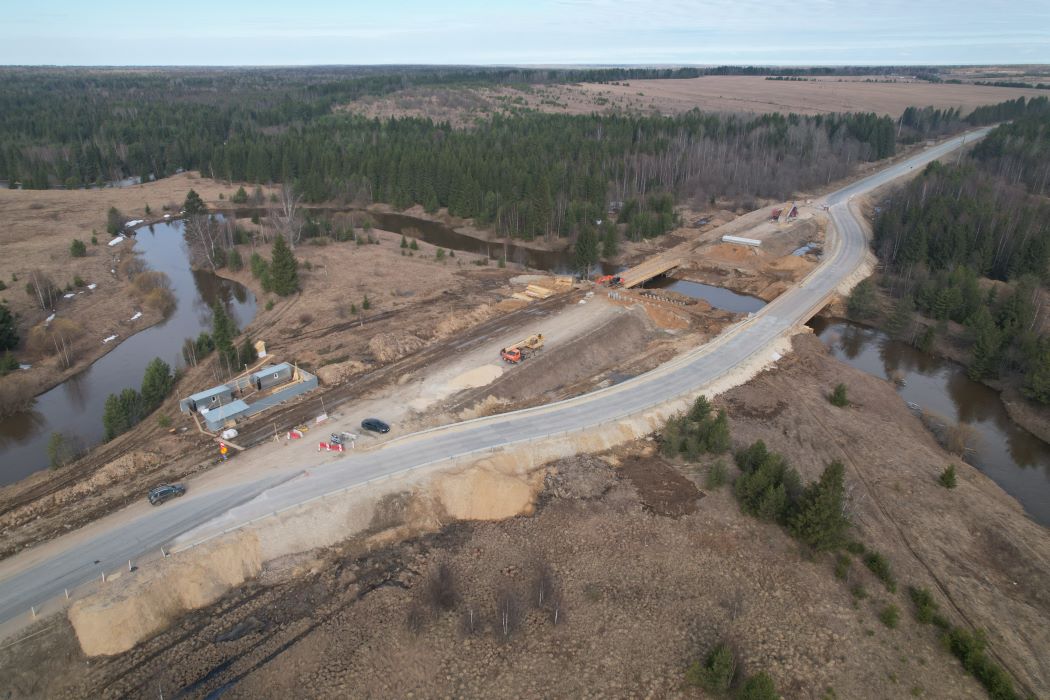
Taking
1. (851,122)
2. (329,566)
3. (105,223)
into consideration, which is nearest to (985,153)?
(851,122)

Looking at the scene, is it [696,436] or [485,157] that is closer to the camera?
[696,436]

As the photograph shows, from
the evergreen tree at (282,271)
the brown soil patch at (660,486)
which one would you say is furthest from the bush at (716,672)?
the evergreen tree at (282,271)

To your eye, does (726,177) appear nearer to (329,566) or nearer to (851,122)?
(851,122)

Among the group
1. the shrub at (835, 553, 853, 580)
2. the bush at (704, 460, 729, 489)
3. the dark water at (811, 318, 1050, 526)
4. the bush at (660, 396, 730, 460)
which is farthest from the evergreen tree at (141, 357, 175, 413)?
the dark water at (811, 318, 1050, 526)

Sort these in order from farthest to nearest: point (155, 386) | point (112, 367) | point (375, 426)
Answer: point (112, 367)
point (155, 386)
point (375, 426)

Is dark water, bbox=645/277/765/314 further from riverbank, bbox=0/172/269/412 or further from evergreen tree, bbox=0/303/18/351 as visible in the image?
A: evergreen tree, bbox=0/303/18/351

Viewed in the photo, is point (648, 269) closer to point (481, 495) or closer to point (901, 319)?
point (901, 319)

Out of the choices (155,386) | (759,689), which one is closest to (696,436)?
(759,689)
